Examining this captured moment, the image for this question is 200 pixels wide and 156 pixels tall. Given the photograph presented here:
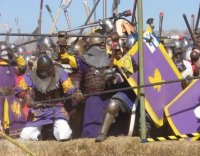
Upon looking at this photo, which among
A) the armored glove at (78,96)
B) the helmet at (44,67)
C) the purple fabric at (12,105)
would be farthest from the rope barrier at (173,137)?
the purple fabric at (12,105)

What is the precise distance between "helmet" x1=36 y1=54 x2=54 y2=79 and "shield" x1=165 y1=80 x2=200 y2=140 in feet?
5.79

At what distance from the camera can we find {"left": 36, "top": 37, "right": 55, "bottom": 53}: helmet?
28.4 ft

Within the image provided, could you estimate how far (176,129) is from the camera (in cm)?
629

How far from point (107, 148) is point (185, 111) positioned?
1000mm

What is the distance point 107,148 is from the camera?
6398 mm

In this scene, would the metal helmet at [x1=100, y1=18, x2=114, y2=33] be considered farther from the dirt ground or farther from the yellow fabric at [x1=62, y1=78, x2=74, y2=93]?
the dirt ground

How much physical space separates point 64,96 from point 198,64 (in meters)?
1.92

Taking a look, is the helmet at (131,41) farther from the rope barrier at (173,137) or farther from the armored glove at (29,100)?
the armored glove at (29,100)

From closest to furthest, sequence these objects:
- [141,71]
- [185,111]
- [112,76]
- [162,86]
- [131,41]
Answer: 1. [185,111]
2. [141,71]
3. [162,86]
4. [112,76]
5. [131,41]

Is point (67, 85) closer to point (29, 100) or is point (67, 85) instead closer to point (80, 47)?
point (29, 100)

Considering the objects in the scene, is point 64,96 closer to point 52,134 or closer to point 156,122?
point 52,134

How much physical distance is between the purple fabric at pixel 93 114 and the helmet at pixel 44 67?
64 centimetres

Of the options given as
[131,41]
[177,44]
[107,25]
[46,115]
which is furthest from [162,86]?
[177,44]

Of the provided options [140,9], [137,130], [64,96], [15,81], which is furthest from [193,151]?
[15,81]
